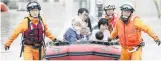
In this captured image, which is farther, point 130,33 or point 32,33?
point 32,33

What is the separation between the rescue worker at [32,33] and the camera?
9953mm

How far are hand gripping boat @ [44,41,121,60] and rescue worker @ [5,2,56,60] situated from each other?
0.27 m

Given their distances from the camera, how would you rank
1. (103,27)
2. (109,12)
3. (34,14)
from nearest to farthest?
(34,14) < (103,27) < (109,12)

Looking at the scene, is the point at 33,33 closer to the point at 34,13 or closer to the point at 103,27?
the point at 34,13

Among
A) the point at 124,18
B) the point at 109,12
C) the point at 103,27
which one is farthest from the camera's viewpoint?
the point at 109,12

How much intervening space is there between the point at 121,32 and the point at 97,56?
0.62 m

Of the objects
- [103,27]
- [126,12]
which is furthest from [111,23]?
[126,12]

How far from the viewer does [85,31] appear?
1038 centimetres

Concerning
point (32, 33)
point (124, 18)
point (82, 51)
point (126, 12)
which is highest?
point (126, 12)

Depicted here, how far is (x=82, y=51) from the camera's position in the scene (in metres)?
9.52

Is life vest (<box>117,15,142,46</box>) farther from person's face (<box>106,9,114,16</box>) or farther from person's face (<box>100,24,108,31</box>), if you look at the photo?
person's face (<box>106,9,114,16</box>)

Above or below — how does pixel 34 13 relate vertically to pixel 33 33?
above

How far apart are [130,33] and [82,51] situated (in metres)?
0.92

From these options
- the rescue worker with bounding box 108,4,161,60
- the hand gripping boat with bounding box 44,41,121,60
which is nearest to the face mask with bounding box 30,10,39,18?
the hand gripping boat with bounding box 44,41,121,60
